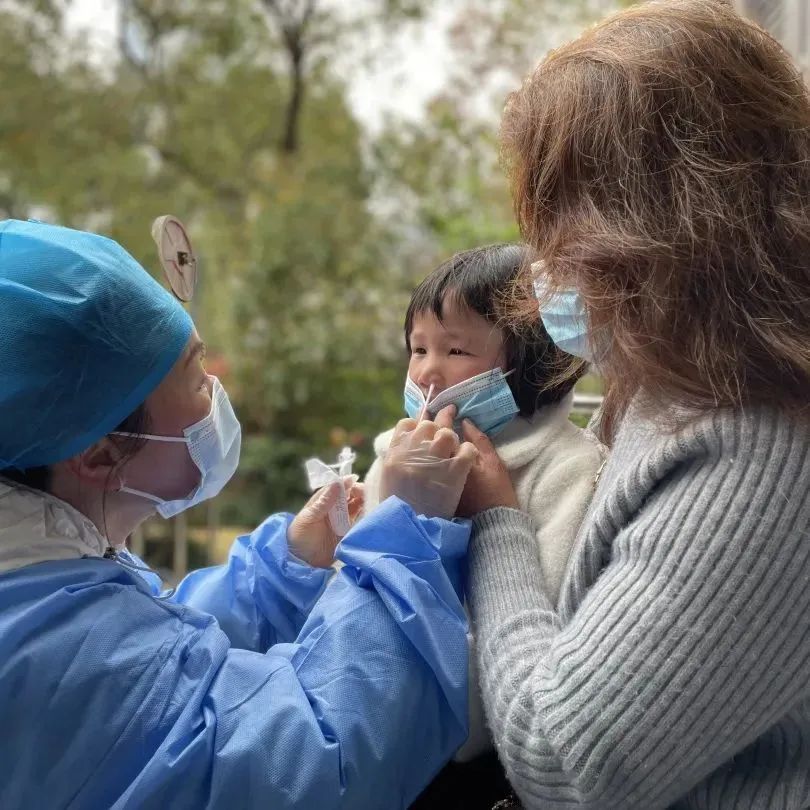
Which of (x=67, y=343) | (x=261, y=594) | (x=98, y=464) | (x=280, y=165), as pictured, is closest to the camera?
(x=67, y=343)

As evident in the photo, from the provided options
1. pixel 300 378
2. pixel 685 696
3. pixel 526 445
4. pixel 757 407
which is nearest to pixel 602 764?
pixel 685 696

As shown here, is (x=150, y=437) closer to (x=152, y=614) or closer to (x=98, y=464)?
(x=98, y=464)

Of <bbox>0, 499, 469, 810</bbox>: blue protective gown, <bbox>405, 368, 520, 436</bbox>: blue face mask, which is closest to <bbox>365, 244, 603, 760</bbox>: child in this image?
<bbox>405, 368, 520, 436</bbox>: blue face mask

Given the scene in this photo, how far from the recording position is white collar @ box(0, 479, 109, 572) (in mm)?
1108

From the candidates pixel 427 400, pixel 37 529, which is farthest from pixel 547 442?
pixel 37 529

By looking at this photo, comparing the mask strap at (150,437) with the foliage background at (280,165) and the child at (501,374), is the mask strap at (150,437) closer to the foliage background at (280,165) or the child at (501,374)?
the child at (501,374)

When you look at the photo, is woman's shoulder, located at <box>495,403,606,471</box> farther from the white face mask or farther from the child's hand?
the white face mask

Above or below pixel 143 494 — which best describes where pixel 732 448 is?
above

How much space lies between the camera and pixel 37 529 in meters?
1.13

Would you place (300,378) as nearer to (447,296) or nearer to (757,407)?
(447,296)

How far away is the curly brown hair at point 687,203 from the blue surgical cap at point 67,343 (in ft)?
1.72

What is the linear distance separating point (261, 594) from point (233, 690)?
0.40 meters

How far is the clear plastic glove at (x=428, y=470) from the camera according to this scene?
4.09ft

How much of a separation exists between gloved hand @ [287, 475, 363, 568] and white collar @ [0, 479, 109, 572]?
0.40 m
